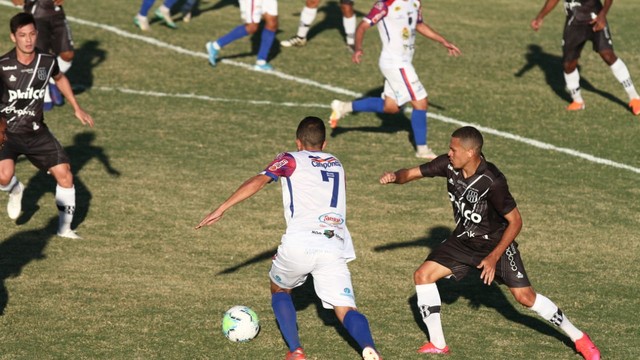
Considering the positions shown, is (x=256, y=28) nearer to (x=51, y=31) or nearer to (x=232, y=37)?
(x=232, y=37)

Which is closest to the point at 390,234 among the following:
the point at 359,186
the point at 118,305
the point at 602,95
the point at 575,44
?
the point at 359,186

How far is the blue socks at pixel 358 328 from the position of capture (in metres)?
8.66

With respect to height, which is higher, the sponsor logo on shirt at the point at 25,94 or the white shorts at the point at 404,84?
the sponsor logo on shirt at the point at 25,94

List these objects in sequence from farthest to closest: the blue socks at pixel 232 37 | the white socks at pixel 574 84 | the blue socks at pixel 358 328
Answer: the blue socks at pixel 232 37 → the white socks at pixel 574 84 → the blue socks at pixel 358 328

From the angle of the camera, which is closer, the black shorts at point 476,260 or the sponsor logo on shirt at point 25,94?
the black shorts at point 476,260

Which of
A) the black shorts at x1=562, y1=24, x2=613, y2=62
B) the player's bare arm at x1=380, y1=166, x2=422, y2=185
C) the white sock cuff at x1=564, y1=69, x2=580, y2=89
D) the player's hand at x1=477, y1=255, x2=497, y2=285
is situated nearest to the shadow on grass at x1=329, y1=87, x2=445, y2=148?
the white sock cuff at x1=564, y1=69, x2=580, y2=89

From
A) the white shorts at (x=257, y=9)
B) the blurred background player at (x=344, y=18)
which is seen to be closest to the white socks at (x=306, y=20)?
the blurred background player at (x=344, y=18)

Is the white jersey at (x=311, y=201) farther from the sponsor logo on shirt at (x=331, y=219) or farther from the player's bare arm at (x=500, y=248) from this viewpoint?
the player's bare arm at (x=500, y=248)

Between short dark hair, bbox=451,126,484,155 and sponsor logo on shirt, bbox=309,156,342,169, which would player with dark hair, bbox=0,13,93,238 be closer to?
sponsor logo on shirt, bbox=309,156,342,169

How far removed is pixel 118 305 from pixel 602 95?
1093cm

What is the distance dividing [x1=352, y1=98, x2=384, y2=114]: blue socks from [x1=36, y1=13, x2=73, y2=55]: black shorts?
15.7 ft

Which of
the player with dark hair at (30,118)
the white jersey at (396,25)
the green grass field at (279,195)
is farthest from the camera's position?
the white jersey at (396,25)

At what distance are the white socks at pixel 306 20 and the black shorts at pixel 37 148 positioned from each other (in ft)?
29.1

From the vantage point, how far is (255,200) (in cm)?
1381
